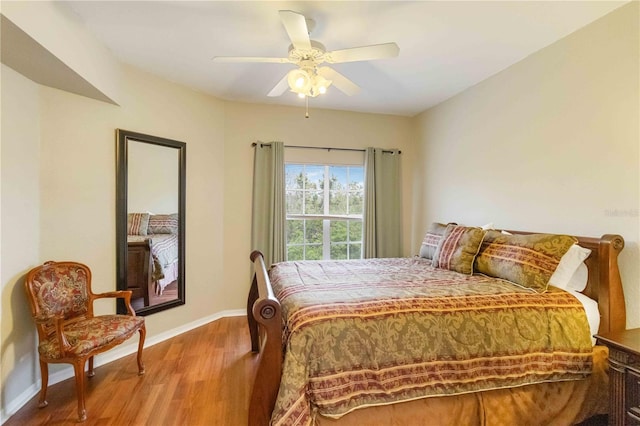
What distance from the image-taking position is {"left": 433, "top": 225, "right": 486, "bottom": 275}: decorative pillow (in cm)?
251

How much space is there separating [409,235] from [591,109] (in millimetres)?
2522

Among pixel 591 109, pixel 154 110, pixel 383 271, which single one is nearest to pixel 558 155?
pixel 591 109

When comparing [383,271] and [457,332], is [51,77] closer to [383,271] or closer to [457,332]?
[383,271]

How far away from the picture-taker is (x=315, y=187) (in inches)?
163

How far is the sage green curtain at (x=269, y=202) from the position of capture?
3.79 metres

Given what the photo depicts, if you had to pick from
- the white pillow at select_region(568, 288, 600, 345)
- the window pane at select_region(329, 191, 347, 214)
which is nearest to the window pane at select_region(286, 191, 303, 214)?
the window pane at select_region(329, 191, 347, 214)

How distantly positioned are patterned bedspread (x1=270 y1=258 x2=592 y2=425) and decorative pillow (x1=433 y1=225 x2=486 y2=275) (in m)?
0.51

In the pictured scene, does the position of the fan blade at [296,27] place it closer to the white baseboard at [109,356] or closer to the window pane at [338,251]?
the window pane at [338,251]

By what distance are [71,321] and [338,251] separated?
285 centimetres

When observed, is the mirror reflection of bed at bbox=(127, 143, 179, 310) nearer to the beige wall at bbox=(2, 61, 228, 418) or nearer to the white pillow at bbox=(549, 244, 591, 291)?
the beige wall at bbox=(2, 61, 228, 418)

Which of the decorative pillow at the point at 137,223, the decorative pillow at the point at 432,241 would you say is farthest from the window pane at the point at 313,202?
the decorative pillow at the point at 137,223

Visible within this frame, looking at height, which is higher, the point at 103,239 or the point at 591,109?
the point at 591,109

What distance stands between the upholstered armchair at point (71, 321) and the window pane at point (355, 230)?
2.62m

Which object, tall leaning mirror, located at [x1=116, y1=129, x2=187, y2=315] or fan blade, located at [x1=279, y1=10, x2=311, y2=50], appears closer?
fan blade, located at [x1=279, y1=10, x2=311, y2=50]
